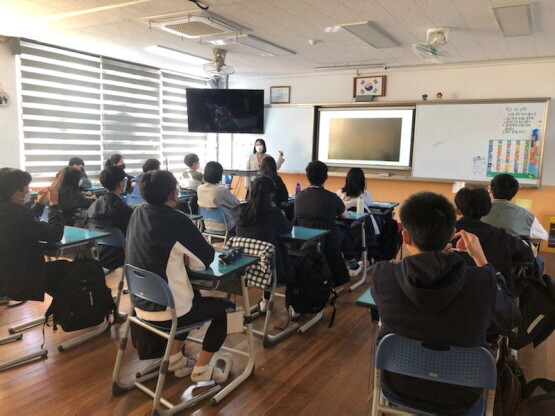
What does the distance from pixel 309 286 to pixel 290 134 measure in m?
4.98

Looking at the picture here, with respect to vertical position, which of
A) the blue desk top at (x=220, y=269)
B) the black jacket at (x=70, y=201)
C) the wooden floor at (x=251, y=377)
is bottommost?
the wooden floor at (x=251, y=377)

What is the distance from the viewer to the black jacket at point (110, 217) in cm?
330

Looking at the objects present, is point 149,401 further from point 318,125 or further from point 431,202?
point 318,125

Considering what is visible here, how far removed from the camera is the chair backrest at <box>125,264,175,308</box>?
201 cm

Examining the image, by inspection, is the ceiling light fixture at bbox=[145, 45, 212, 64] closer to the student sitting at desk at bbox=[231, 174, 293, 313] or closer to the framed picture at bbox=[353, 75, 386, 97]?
the framed picture at bbox=[353, 75, 386, 97]

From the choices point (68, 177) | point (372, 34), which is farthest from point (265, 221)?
point (372, 34)

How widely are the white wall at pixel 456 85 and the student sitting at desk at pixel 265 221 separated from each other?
15.3 feet

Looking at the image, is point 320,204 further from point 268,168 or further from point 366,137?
point 366,137

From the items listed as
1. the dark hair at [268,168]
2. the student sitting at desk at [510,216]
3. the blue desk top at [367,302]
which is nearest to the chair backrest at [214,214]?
the dark hair at [268,168]

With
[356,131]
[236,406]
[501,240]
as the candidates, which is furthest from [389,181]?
[236,406]

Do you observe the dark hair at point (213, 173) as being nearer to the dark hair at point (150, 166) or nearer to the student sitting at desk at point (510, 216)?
the dark hair at point (150, 166)

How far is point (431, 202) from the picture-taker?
1440mm

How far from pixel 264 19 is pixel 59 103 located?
132 inches

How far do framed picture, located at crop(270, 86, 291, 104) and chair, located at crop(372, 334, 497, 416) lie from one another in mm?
6812
